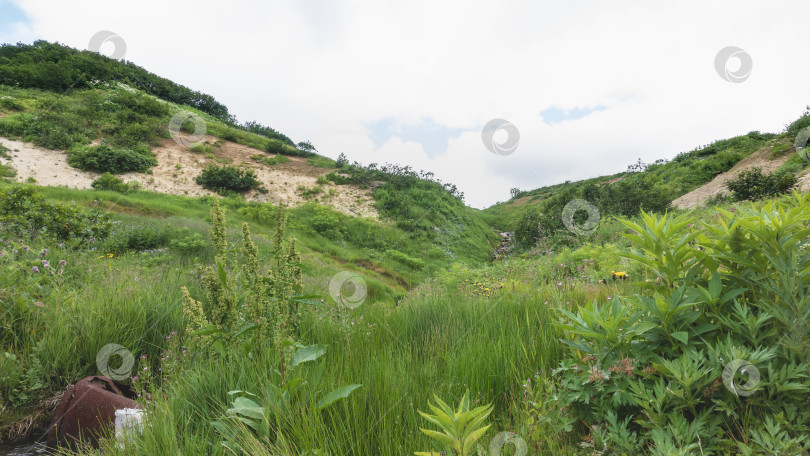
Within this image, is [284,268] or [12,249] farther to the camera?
[12,249]

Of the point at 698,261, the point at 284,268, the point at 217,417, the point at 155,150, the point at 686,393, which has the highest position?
the point at 155,150

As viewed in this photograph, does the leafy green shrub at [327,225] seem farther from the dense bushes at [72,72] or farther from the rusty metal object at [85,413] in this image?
the dense bushes at [72,72]

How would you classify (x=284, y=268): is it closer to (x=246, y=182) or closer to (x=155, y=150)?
(x=246, y=182)

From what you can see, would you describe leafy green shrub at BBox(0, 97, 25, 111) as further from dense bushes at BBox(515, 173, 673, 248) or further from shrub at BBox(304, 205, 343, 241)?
dense bushes at BBox(515, 173, 673, 248)

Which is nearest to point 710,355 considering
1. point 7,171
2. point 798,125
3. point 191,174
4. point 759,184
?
point 759,184

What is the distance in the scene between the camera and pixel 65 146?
1948 cm

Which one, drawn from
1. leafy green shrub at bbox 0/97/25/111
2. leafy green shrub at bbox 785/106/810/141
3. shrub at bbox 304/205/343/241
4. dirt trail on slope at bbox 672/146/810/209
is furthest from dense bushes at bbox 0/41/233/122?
leafy green shrub at bbox 785/106/810/141

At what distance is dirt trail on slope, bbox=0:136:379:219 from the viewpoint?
16.9 meters

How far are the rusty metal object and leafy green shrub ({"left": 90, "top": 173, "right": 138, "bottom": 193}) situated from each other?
1742cm

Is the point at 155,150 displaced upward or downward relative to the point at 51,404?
upward

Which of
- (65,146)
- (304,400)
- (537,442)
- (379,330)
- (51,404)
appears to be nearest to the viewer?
(537,442)

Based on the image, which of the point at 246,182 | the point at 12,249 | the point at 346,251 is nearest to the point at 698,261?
the point at 12,249

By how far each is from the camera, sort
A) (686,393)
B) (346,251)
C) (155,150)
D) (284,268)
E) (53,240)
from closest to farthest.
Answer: (686,393), (284,268), (53,240), (346,251), (155,150)

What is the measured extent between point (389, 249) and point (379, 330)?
12.7 m
